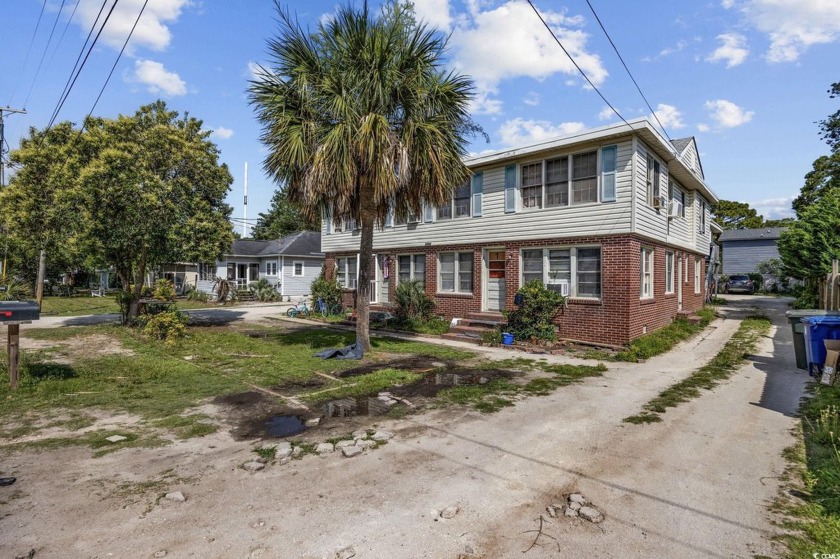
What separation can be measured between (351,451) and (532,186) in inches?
442

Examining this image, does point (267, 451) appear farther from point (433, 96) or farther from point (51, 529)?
point (433, 96)

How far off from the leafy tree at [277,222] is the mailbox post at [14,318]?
1972 inches

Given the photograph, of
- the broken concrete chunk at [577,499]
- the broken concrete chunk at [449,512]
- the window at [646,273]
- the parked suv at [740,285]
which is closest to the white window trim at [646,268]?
the window at [646,273]

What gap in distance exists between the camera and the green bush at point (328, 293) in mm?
20375

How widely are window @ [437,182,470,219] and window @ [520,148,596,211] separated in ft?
7.08

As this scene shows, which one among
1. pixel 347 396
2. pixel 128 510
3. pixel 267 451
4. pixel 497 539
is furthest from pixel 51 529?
pixel 347 396

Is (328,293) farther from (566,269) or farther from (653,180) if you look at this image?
(653,180)

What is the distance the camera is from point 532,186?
1405cm

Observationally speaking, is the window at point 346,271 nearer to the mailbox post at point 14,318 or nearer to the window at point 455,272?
the window at point 455,272

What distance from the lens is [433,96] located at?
10.1 metres

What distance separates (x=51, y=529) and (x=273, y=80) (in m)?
9.17

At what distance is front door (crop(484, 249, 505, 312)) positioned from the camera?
1490 cm

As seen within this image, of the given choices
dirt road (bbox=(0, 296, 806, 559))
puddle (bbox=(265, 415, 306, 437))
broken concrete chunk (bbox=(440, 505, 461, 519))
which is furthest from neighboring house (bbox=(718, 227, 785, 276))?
broken concrete chunk (bbox=(440, 505, 461, 519))

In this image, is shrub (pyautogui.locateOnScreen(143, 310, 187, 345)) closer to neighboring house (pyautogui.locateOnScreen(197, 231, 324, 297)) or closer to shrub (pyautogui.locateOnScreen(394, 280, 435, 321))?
shrub (pyautogui.locateOnScreen(394, 280, 435, 321))
